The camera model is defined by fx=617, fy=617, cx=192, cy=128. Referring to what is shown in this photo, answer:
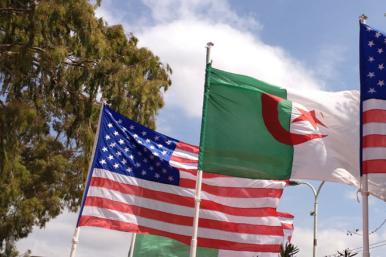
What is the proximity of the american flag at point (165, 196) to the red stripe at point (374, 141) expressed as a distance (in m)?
2.84

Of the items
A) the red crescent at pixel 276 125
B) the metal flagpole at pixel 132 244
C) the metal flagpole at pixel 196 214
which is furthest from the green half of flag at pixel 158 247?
the red crescent at pixel 276 125

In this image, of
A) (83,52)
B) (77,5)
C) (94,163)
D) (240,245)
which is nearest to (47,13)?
(77,5)

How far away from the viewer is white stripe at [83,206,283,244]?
10562mm

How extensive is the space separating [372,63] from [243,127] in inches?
93.1

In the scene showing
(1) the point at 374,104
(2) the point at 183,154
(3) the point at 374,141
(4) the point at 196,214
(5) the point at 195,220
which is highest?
(1) the point at 374,104

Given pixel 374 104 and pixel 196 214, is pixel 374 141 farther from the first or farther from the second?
pixel 196 214

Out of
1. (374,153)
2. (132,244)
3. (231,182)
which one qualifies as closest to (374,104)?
(374,153)

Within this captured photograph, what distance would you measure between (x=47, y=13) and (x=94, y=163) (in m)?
4.36

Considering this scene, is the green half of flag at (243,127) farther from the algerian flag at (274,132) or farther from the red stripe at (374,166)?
the red stripe at (374,166)

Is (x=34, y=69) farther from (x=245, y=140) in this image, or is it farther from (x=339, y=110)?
(x=339, y=110)

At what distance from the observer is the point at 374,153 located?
29.3ft

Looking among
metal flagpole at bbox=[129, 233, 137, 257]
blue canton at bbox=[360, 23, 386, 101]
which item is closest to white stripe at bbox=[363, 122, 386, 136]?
blue canton at bbox=[360, 23, 386, 101]

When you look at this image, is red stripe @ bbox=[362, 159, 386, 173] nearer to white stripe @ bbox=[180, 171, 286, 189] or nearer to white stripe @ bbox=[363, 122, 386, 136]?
white stripe @ bbox=[363, 122, 386, 136]

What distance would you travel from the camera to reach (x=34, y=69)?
583 inches
